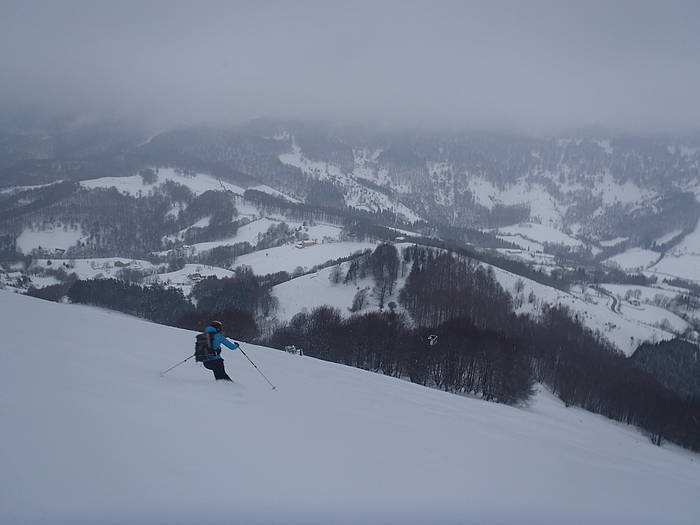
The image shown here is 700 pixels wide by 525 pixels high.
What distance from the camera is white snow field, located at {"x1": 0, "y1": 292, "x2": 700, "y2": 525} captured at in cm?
457

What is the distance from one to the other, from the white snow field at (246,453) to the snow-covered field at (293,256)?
110662 millimetres

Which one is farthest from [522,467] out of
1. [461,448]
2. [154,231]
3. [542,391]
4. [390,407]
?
[154,231]

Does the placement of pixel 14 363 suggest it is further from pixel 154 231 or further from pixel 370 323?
pixel 154 231

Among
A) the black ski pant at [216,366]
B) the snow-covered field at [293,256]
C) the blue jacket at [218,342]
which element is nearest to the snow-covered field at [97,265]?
the snow-covered field at [293,256]

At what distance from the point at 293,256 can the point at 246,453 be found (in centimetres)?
13155

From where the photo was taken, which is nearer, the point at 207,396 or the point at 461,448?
the point at 207,396

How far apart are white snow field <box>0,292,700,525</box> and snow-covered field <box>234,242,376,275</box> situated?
363 ft

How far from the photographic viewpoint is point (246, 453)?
6.15m

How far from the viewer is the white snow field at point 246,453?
457 centimetres

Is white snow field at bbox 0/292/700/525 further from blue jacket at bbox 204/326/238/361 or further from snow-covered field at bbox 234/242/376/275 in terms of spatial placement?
snow-covered field at bbox 234/242/376/275

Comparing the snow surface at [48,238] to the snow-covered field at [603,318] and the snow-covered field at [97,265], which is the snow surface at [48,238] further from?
the snow-covered field at [603,318]

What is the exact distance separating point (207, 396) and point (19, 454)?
12.7ft

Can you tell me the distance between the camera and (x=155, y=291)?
7831cm

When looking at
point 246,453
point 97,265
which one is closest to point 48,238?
point 97,265
